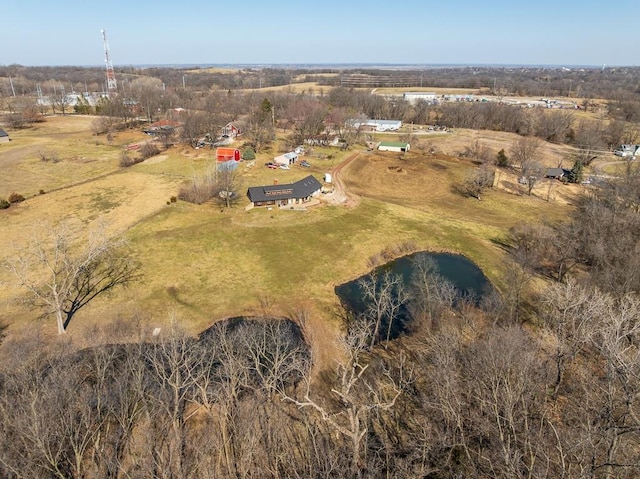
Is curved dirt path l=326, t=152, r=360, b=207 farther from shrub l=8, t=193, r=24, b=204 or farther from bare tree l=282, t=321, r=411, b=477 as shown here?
shrub l=8, t=193, r=24, b=204

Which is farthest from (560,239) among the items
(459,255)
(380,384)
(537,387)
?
(380,384)

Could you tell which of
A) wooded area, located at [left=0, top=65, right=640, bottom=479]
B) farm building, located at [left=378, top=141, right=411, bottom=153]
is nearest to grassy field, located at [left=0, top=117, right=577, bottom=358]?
wooded area, located at [left=0, top=65, right=640, bottom=479]

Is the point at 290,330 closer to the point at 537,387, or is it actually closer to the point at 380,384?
the point at 380,384

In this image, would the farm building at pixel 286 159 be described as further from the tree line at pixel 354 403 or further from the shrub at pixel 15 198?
the tree line at pixel 354 403

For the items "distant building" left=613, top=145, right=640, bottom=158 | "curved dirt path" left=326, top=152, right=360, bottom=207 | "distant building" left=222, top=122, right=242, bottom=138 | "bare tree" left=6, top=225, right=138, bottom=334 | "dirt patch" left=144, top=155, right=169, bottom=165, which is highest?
"distant building" left=222, top=122, right=242, bottom=138

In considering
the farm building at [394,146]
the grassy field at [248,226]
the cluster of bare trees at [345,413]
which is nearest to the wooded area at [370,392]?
the cluster of bare trees at [345,413]

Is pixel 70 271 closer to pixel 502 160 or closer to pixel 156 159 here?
pixel 156 159

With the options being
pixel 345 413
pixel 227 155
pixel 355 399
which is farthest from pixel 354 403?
pixel 227 155
